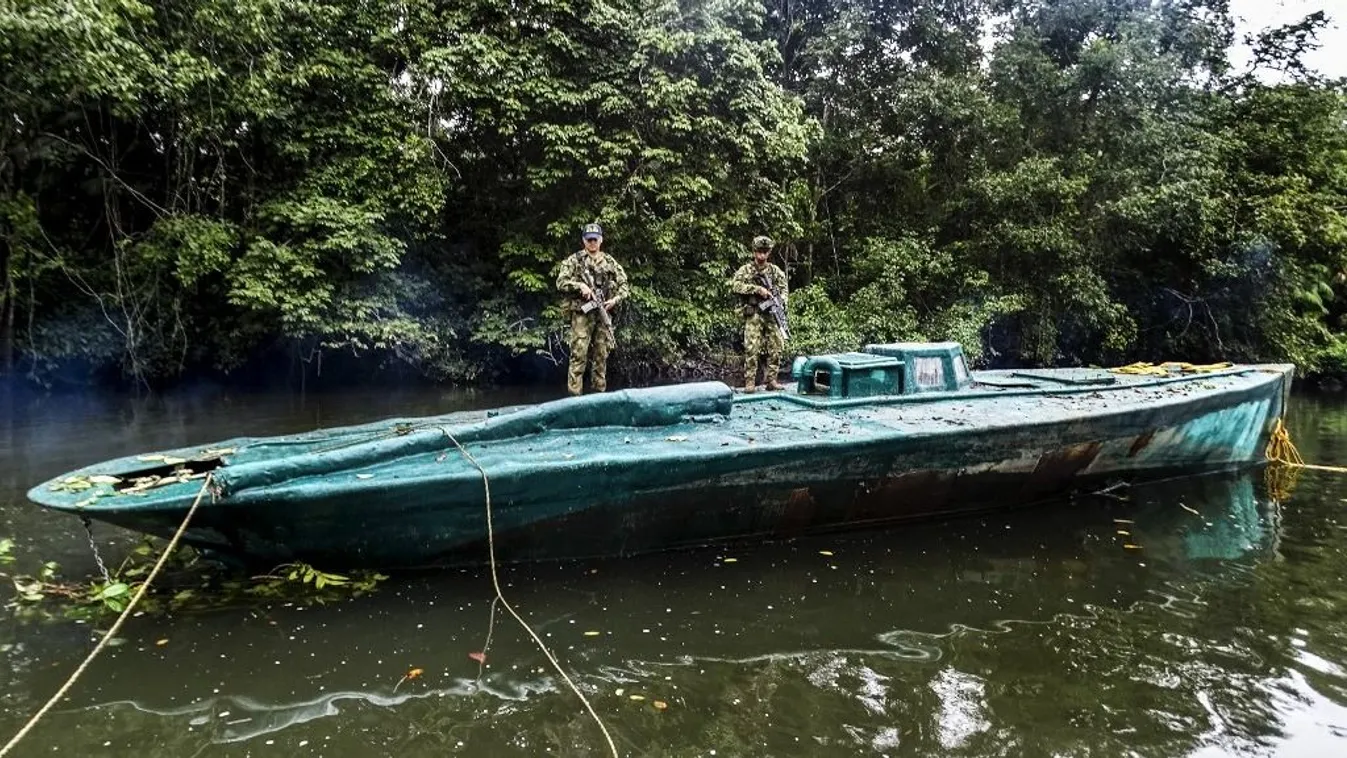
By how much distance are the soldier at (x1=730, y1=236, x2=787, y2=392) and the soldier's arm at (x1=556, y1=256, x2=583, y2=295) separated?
181 centimetres

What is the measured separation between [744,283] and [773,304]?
0.39 meters

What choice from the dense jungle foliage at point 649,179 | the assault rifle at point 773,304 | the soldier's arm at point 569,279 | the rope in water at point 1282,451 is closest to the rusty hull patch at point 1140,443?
the rope in water at point 1282,451

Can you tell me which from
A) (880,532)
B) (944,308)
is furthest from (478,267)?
(880,532)

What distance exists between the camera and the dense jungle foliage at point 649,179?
38.7ft

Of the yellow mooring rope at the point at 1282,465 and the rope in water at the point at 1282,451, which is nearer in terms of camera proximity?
the yellow mooring rope at the point at 1282,465

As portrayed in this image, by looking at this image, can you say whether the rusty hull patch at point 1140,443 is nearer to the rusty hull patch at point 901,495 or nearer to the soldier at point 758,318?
the rusty hull patch at point 901,495

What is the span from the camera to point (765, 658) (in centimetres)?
377

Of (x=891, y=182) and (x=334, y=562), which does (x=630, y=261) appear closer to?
(x=891, y=182)

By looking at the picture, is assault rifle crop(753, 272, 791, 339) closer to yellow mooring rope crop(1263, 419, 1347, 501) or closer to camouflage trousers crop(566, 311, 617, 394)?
camouflage trousers crop(566, 311, 617, 394)

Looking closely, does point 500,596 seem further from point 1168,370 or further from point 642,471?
point 1168,370

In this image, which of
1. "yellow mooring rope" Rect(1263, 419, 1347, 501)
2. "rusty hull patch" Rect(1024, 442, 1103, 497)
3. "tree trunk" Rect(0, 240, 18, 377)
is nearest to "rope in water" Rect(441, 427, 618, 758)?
"rusty hull patch" Rect(1024, 442, 1103, 497)

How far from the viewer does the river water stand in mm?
3082

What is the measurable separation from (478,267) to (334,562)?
36.3 ft

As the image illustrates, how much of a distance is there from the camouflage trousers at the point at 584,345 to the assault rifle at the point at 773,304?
172 cm
